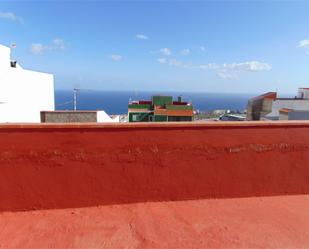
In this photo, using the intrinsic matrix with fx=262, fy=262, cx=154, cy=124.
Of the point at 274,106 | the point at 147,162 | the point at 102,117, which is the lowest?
the point at 102,117

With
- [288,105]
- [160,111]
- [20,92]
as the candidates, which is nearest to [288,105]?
[288,105]

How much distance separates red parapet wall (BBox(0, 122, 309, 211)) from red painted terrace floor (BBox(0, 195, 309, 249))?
0.58ft

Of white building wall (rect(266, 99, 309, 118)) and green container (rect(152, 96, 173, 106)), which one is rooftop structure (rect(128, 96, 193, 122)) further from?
white building wall (rect(266, 99, 309, 118))

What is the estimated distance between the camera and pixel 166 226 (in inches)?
132

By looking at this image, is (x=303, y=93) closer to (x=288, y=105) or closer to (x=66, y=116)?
(x=288, y=105)

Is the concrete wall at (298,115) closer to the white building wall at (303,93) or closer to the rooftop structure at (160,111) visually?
the white building wall at (303,93)

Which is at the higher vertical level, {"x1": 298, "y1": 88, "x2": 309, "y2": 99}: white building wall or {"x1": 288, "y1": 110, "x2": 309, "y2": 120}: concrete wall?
{"x1": 298, "y1": 88, "x2": 309, "y2": 99}: white building wall

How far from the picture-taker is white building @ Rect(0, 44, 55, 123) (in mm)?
13852

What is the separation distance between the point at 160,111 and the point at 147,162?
27245 mm

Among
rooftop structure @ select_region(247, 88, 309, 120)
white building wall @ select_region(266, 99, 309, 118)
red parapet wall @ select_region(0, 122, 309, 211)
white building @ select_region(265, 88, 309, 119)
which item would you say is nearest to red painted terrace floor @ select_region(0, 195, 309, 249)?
red parapet wall @ select_region(0, 122, 309, 211)

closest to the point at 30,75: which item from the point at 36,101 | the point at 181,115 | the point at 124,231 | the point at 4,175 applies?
the point at 36,101

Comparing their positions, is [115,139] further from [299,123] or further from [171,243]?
[299,123]

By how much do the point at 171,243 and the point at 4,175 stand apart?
233cm

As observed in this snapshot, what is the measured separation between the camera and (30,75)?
16219 millimetres
